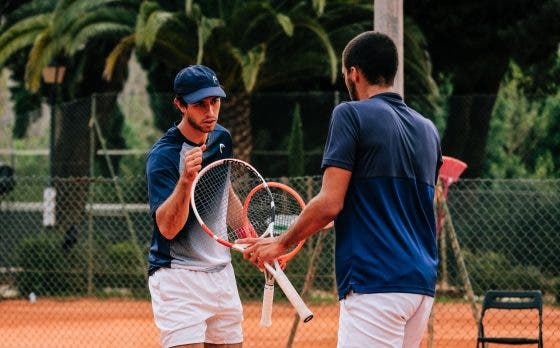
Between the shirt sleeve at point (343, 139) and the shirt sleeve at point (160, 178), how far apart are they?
1.22 meters

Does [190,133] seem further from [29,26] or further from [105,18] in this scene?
[29,26]

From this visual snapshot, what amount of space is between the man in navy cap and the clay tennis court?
6.38 m

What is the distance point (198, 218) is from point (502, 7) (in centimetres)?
1533

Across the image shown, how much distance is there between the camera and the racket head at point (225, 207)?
211 inches

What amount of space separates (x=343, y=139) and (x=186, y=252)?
4.68ft

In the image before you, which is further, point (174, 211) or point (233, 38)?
point (233, 38)

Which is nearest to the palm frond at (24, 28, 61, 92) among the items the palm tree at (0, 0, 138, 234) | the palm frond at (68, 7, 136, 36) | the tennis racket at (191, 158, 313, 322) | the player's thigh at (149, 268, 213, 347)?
the palm tree at (0, 0, 138, 234)

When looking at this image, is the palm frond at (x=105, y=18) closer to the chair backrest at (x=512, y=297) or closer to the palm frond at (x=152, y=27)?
the palm frond at (x=152, y=27)

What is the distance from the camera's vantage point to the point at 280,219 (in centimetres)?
589

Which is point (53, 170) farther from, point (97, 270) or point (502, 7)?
point (502, 7)

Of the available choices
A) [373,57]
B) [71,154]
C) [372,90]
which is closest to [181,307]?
[372,90]

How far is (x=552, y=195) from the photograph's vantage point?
1480 centimetres

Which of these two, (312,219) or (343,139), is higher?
(343,139)

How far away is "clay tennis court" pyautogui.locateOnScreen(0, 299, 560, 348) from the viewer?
39.7 feet
